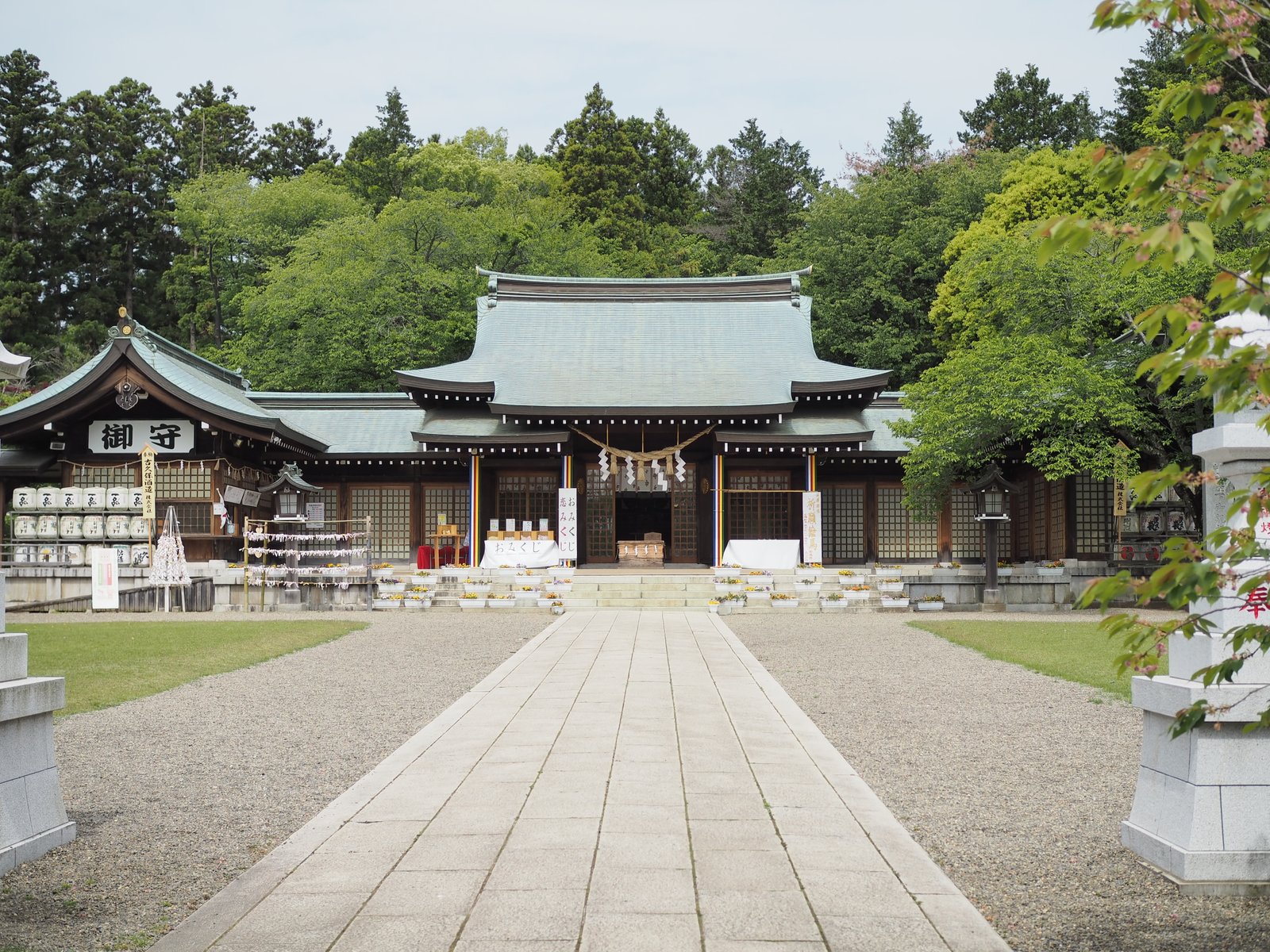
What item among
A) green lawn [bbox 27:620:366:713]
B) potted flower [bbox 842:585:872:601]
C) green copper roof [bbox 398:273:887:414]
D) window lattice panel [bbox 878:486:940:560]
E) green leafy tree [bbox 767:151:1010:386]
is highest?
green leafy tree [bbox 767:151:1010:386]

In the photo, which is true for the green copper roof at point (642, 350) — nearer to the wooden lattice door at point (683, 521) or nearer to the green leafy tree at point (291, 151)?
the wooden lattice door at point (683, 521)

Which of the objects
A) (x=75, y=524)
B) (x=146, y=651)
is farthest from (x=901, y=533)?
(x=75, y=524)

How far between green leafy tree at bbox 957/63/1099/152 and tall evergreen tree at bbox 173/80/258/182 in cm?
3380

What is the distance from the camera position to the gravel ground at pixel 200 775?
4.88 metres

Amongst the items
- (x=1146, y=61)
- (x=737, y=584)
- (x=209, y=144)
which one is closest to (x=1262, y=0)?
(x=737, y=584)

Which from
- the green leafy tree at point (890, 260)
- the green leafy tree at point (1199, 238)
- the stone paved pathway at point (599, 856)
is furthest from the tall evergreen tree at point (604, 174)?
the green leafy tree at point (1199, 238)

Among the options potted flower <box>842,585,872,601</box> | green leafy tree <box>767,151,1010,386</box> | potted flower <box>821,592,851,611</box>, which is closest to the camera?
potted flower <box>821,592,851,611</box>

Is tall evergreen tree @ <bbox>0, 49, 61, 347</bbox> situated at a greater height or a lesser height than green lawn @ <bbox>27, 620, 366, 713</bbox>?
greater

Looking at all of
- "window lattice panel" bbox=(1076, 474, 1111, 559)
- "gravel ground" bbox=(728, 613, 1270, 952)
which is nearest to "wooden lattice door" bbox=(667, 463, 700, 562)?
"window lattice panel" bbox=(1076, 474, 1111, 559)

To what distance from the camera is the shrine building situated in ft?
86.4

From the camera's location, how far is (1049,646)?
15484mm

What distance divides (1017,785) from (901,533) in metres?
22.3

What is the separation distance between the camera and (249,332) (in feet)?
Answer: 131

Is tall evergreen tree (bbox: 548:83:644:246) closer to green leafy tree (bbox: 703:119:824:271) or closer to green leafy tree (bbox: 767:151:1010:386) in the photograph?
green leafy tree (bbox: 703:119:824:271)
